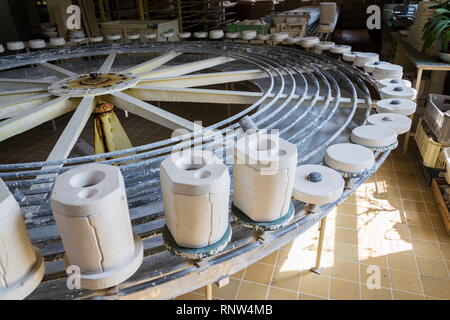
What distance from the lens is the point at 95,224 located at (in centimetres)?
91

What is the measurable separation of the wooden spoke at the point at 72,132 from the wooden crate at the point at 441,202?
3544 millimetres

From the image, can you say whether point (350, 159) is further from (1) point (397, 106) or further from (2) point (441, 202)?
(2) point (441, 202)

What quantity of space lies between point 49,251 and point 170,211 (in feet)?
1.98

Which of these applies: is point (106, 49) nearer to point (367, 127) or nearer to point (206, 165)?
point (367, 127)

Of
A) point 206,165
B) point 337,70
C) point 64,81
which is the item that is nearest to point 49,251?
point 206,165

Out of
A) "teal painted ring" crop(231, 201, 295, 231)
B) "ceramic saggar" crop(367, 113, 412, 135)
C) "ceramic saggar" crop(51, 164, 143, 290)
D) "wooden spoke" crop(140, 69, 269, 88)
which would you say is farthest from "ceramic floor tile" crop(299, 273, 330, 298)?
"ceramic saggar" crop(51, 164, 143, 290)

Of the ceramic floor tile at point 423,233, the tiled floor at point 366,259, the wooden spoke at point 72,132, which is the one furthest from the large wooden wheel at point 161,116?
the ceramic floor tile at point 423,233

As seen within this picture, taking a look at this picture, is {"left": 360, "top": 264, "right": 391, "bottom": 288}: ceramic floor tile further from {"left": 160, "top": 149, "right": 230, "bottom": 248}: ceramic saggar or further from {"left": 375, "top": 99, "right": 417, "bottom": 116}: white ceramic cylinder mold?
{"left": 160, "top": 149, "right": 230, "bottom": 248}: ceramic saggar

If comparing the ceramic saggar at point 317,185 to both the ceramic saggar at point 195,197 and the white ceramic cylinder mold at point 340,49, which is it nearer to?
the ceramic saggar at point 195,197

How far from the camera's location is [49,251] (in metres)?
1.33

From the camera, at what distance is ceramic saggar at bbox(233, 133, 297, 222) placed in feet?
3.51

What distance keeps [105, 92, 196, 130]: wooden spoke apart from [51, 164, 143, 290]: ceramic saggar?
1.13 m

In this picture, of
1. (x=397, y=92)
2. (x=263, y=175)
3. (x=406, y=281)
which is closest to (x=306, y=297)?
(x=406, y=281)
